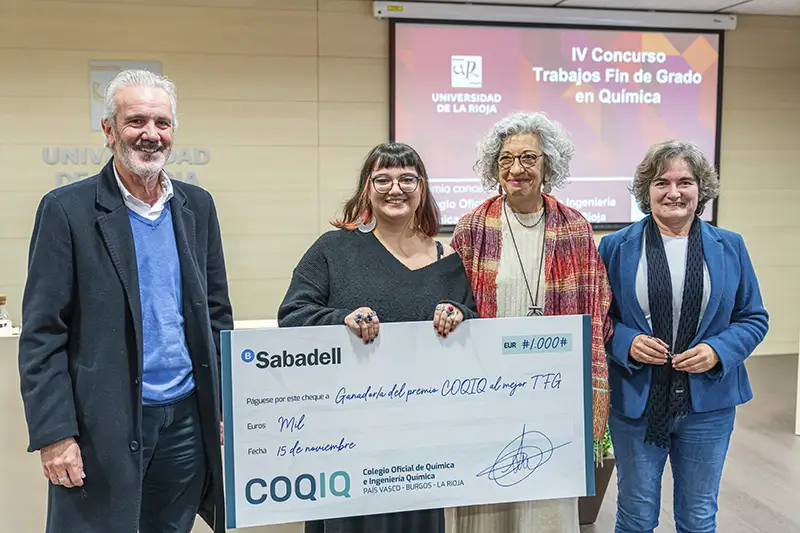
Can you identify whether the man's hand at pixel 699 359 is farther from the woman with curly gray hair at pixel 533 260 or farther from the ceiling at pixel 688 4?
the ceiling at pixel 688 4

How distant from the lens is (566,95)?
5254 millimetres

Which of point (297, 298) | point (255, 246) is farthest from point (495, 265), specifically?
point (255, 246)

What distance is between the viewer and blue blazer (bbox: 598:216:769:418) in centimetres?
196

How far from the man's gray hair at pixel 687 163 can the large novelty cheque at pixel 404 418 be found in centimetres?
51

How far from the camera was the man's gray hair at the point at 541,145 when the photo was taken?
1.99 meters

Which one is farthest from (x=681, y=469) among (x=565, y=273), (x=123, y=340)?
(x=123, y=340)

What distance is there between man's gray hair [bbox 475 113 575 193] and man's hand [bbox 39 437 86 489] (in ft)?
4.27

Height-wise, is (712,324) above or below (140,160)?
below

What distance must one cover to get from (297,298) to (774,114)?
16.8 feet

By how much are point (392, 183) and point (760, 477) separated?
2.67 metres

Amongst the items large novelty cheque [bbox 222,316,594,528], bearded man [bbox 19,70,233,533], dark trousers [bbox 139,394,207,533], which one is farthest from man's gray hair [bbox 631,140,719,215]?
dark trousers [bbox 139,394,207,533]

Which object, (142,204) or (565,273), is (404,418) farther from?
(142,204)

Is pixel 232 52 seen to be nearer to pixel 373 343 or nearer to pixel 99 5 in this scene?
pixel 99 5

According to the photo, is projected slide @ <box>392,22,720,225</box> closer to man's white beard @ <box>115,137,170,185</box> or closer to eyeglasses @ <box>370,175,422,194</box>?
eyeglasses @ <box>370,175,422,194</box>
